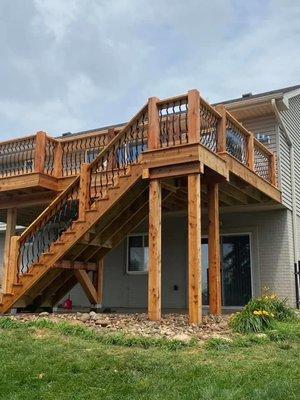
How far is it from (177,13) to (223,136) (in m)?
5.52

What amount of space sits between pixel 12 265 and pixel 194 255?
141 inches

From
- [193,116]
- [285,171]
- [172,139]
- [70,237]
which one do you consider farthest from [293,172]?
[70,237]

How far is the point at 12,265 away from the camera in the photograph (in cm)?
873

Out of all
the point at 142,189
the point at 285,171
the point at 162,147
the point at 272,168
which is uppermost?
the point at 285,171

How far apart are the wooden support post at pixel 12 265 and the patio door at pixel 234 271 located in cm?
513

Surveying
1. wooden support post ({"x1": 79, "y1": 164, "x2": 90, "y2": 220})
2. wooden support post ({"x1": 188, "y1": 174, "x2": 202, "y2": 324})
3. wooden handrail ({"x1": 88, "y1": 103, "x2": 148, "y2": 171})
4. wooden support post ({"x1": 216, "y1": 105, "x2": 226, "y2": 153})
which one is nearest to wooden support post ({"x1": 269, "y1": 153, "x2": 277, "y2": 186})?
wooden support post ({"x1": 216, "y1": 105, "x2": 226, "y2": 153})

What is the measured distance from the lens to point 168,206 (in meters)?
11.6

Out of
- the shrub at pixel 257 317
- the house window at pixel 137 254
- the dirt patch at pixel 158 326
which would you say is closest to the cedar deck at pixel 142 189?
the dirt patch at pixel 158 326

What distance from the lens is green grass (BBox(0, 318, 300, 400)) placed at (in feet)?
13.0

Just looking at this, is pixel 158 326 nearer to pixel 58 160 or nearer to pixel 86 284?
pixel 86 284

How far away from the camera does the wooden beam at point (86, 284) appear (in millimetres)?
9781

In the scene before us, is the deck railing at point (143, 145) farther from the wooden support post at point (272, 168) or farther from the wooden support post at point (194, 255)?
the wooden support post at point (194, 255)

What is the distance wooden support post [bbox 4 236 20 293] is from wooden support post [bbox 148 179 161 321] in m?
2.81

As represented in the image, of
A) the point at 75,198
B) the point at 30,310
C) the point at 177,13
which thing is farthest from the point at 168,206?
the point at 177,13
